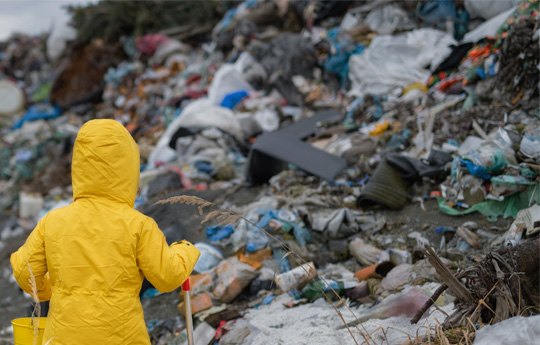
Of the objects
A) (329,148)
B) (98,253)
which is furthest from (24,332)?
(329,148)

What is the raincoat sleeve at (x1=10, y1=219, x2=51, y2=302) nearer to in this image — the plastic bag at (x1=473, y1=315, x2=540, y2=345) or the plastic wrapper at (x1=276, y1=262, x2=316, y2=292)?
the plastic wrapper at (x1=276, y1=262, x2=316, y2=292)

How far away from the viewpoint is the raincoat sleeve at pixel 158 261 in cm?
168

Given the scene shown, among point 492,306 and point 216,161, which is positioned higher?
point 492,306

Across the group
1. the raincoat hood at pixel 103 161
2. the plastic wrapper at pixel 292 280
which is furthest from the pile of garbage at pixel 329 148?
the raincoat hood at pixel 103 161

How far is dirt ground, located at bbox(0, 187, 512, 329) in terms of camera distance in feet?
9.95

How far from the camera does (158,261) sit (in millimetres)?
1691

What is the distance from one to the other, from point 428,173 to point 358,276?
1241 mm

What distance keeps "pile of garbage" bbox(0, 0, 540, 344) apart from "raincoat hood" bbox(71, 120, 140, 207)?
0.77 m

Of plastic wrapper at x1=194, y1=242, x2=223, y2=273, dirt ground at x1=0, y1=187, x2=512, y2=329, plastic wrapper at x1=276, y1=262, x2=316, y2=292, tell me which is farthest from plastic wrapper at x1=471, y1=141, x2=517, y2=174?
plastic wrapper at x1=194, y1=242, x2=223, y2=273

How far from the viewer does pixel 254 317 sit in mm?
2590

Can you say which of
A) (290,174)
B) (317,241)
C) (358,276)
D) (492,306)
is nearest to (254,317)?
(358,276)

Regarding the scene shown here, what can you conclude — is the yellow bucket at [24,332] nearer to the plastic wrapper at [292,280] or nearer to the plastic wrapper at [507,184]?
the plastic wrapper at [292,280]

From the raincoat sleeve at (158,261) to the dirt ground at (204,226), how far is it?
1.41 metres

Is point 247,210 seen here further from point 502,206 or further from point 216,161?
point 502,206
